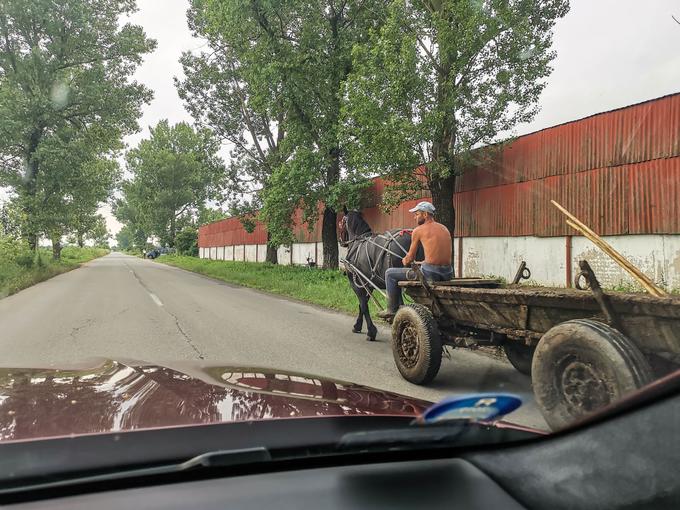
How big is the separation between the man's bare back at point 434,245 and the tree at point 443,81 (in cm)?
768

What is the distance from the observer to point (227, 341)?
781cm

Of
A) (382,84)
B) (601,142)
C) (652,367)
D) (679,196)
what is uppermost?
(382,84)

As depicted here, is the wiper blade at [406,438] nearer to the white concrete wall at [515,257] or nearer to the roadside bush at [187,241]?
the white concrete wall at [515,257]

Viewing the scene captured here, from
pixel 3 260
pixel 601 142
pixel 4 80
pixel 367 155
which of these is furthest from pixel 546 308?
pixel 4 80

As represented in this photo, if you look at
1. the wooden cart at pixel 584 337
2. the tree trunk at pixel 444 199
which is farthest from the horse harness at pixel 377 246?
the tree trunk at pixel 444 199

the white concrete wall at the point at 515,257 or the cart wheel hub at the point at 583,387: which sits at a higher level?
the white concrete wall at the point at 515,257

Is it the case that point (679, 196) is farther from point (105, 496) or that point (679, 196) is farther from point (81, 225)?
point (81, 225)

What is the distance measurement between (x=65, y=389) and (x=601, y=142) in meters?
12.4

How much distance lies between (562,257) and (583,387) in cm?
1009

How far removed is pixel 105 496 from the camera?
135cm

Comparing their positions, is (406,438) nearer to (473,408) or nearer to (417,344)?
(473,408)

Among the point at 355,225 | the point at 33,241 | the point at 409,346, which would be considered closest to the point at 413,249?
the point at 409,346

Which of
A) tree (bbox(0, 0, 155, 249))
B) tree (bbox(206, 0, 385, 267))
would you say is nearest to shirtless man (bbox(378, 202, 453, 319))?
tree (bbox(206, 0, 385, 267))

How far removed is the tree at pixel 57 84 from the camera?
23766 millimetres
